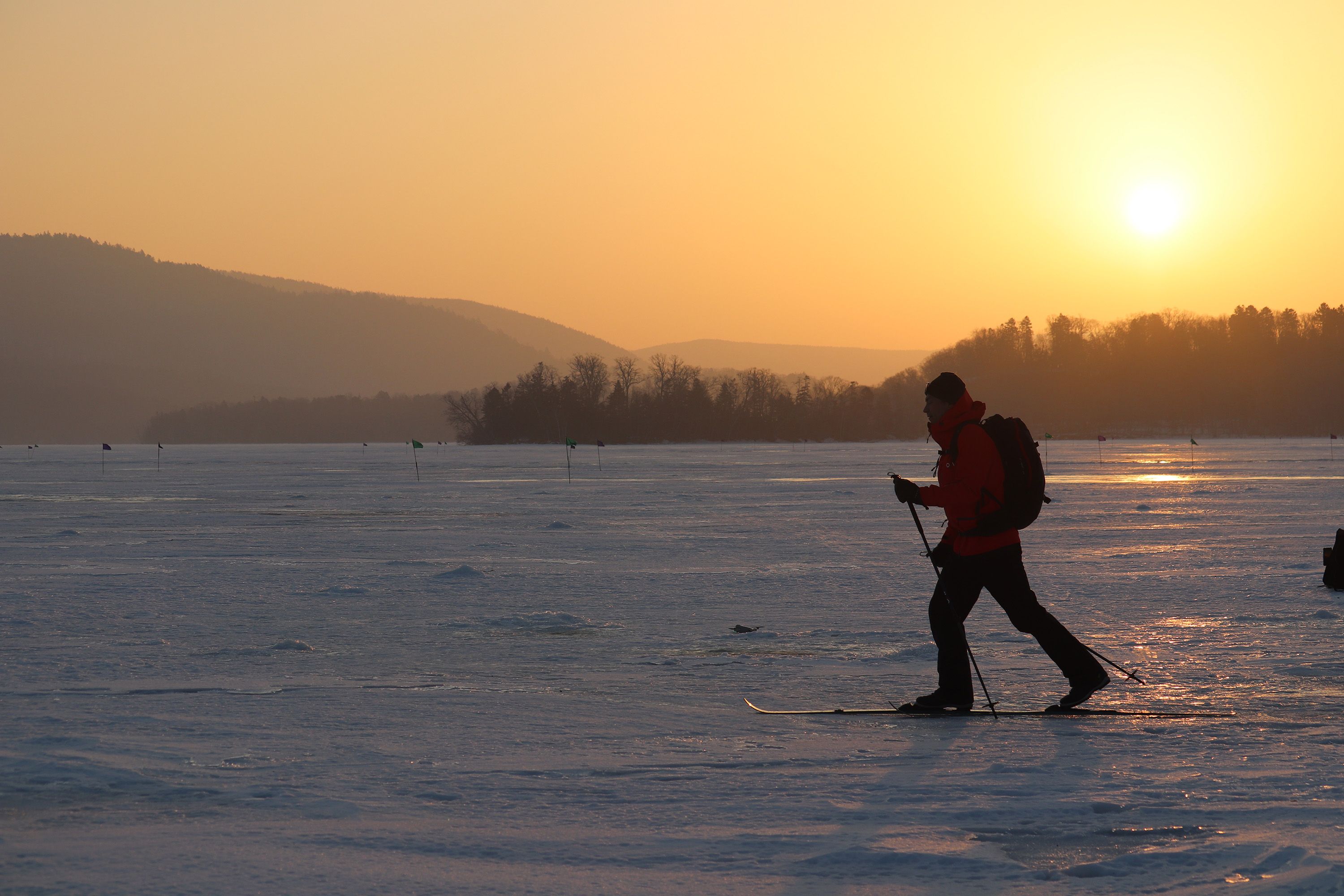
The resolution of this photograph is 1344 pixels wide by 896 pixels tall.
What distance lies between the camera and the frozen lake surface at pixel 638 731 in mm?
3941

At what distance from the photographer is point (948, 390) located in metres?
6.23

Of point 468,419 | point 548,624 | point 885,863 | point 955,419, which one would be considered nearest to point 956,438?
point 955,419

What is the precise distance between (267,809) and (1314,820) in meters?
3.48

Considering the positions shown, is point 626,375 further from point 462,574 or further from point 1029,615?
point 1029,615

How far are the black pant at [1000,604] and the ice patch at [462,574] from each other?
6.97m

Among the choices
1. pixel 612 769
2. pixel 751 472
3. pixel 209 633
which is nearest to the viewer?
pixel 612 769

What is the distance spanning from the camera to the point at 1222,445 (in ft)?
321

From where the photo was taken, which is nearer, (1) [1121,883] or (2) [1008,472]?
(1) [1121,883]

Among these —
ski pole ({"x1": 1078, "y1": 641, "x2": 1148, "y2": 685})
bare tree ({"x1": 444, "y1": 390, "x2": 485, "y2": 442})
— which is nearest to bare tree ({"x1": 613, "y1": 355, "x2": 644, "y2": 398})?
bare tree ({"x1": 444, "y1": 390, "x2": 485, "y2": 442})

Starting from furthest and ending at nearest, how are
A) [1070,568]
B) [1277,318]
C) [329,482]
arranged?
1. [1277,318]
2. [329,482]
3. [1070,568]

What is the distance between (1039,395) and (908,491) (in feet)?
628

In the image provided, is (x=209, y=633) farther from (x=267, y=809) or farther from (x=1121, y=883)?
(x=1121, y=883)

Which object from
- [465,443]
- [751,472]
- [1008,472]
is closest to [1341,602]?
[1008,472]

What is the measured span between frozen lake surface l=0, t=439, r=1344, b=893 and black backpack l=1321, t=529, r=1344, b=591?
0.94ft
